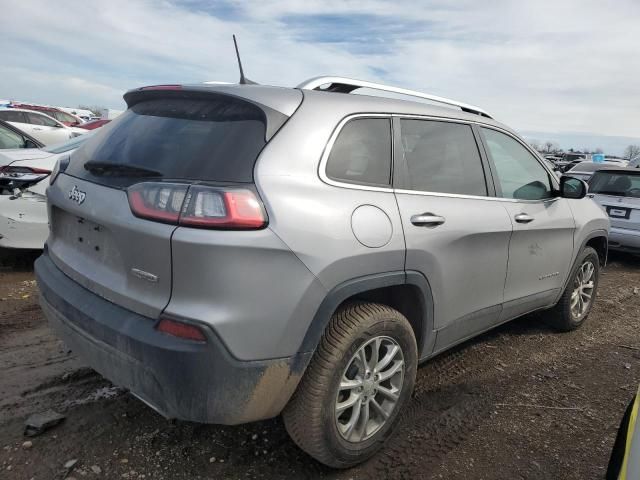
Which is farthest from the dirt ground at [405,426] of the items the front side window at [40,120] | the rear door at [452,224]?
the front side window at [40,120]

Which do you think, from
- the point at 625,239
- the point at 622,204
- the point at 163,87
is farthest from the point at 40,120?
the point at 625,239

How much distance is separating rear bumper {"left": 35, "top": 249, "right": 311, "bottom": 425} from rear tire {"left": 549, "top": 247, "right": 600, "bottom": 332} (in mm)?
3070

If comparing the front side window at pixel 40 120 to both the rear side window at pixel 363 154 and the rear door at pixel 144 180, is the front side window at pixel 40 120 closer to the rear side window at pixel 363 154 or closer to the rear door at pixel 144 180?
the rear door at pixel 144 180

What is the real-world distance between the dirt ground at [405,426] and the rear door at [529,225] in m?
0.56

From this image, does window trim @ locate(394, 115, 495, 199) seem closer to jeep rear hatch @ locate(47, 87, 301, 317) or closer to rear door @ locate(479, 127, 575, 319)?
rear door @ locate(479, 127, 575, 319)

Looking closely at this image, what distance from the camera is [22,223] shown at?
190 inches

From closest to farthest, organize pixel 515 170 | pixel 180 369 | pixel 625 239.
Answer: pixel 180 369, pixel 515 170, pixel 625 239

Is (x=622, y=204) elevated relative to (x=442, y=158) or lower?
lower

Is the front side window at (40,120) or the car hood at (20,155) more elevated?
the car hood at (20,155)

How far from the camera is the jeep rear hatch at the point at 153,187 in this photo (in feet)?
6.56

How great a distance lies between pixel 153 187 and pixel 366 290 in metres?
1.04

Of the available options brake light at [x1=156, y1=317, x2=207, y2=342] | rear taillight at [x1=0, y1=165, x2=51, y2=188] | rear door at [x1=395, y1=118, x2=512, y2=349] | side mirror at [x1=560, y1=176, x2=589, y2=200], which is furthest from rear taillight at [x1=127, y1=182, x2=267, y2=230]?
rear taillight at [x1=0, y1=165, x2=51, y2=188]

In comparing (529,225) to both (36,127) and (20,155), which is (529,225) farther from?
(36,127)

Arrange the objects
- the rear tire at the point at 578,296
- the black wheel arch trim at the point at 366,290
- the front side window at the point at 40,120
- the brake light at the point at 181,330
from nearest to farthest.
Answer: the brake light at the point at 181,330 → the black wheel arch trim at the point at 366,290 → the rear tire at the point at 578,296 → the front side window at the point at 40,120
